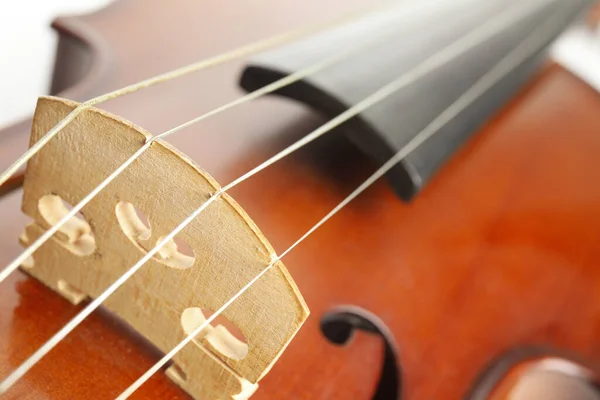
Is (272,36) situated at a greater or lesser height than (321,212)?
greater

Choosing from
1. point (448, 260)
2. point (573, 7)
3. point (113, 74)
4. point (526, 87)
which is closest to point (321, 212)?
point (448, 260)

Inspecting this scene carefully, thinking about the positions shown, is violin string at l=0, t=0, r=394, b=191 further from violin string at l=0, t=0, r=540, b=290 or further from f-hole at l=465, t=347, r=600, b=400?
f-hole at l=465, t=347, r=600, b=400

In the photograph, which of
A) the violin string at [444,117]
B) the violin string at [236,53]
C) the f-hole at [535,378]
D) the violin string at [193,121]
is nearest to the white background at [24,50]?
the violin string at [236,53]

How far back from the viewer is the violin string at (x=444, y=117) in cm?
46

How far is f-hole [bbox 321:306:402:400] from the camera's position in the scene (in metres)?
0.63

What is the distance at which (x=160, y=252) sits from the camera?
1.54ft

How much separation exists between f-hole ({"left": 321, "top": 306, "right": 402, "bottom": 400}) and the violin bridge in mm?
178

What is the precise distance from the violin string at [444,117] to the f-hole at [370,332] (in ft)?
0.28

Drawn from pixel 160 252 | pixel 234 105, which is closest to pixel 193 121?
pixel 160 252

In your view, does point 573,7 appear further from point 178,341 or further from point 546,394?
point 178,341

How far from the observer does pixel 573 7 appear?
3.86 feet

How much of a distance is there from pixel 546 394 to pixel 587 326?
0.17 m

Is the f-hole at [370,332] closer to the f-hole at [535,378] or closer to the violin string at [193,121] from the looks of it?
the f-hole at [535,378]

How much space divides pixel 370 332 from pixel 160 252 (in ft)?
0.94
